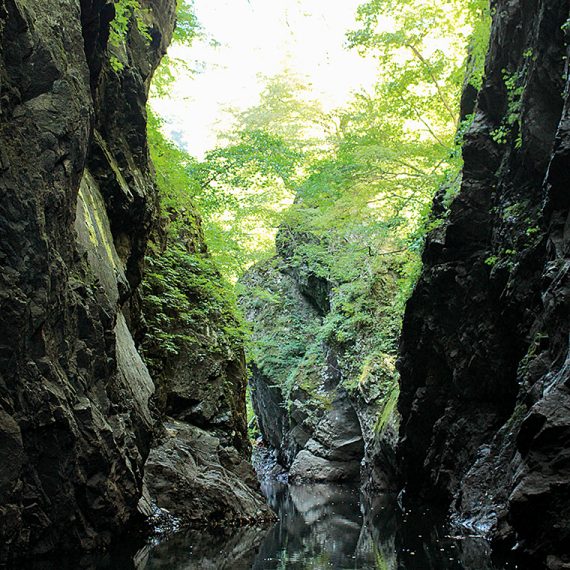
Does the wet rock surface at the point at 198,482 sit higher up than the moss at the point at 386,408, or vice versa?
the moss at the point at 386,408

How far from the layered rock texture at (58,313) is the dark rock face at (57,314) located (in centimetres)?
1

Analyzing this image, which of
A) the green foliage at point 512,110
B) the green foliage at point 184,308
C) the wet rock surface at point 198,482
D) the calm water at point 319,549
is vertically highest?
the green foliage at point 512,110

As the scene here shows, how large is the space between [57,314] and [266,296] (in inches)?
577

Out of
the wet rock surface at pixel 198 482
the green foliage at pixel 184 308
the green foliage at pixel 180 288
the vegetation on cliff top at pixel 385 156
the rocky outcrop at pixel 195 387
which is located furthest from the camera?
the vegetation on cliff top at pixel 385 156

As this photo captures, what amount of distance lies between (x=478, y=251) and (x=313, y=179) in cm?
537

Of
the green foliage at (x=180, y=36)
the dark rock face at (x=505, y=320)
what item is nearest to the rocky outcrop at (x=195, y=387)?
the green foliage at (x=180, y=36)

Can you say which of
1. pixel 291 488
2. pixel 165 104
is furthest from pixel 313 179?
pixel 165 104

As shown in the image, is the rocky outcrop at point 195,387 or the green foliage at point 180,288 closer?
the rocky outcrop at point 195,387

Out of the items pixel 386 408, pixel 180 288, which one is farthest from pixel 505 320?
pixel 386 408

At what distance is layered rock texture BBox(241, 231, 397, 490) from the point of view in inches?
843

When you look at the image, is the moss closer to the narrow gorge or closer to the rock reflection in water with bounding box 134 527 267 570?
the narrow gorge

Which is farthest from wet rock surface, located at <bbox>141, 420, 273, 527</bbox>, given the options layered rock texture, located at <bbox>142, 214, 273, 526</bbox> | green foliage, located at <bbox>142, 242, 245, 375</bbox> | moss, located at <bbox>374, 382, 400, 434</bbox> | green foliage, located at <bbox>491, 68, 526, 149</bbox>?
green foliage, located at <bbox>491, 68, 526, 149</bbox>

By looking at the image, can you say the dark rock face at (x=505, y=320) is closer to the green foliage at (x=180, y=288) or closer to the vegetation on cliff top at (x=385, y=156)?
Result: the vegetation on cliff top at (x=385, y=156)

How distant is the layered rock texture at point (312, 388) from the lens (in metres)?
21.4
